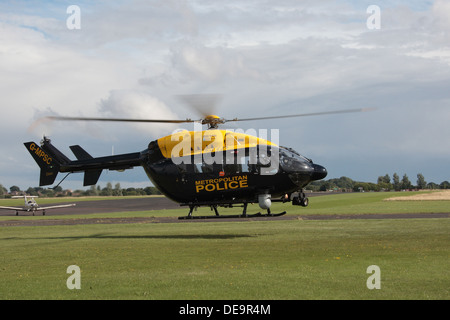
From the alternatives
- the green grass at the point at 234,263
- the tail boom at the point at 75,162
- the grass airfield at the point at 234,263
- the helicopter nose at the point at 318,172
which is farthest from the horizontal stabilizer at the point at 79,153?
the helicopter nose at the point at 318,172

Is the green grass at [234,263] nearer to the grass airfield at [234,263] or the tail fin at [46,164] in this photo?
the grass airfield at [234,263]

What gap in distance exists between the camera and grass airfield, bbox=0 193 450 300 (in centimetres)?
1269

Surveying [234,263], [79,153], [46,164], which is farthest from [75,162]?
[234,263]

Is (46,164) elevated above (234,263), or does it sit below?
above

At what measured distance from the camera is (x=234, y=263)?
1725 centimetres

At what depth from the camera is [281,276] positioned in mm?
14508

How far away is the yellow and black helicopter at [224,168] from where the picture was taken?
25500 mm

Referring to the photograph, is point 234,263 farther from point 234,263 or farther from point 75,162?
point 75,162

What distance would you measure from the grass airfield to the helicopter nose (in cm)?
304

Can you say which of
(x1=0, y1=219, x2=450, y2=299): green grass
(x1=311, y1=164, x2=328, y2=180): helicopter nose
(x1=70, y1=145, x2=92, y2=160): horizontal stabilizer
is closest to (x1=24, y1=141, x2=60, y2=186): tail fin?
(x1=70, y1=145, x2=92, y2=160): horizontal stabilizer

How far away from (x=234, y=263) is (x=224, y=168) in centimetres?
944

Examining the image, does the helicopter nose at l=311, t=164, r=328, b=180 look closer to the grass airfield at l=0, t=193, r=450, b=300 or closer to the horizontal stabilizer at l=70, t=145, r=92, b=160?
the grass airfield at l=0, t=193, r=450, b=300

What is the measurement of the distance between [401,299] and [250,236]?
14.8m

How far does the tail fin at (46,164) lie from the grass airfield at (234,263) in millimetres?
4758
